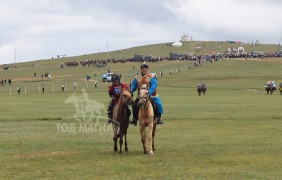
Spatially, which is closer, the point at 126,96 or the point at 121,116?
the point at 126,96

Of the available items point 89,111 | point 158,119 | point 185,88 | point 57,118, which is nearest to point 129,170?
point 158,119

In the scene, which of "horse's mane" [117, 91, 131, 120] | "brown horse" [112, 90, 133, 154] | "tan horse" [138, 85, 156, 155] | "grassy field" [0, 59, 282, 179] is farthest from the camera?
"horse's mane" [117, 91, 131, 120]

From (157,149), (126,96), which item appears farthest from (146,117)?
(157,149)

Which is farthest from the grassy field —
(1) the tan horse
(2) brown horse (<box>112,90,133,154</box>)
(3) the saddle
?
(3) the saddle

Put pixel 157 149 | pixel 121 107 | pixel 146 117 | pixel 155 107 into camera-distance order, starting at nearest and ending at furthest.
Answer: pixel 146 117 → pixel 121 107 → pixel 155 107 → pixel 157 149

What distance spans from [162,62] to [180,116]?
133 metres

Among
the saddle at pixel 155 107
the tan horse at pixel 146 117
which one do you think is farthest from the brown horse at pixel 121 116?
the saddle at pixel 155 107

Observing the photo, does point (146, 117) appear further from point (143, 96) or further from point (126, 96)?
point (126, 96)

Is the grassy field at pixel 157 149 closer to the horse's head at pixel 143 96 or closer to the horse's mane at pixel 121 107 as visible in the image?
the horse's mane at pixel 121 107

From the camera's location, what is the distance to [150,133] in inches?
745

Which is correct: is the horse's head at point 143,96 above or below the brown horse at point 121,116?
above

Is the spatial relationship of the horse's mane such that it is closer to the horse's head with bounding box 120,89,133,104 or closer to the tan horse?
the horse's head with bounding box 120,89,133,104

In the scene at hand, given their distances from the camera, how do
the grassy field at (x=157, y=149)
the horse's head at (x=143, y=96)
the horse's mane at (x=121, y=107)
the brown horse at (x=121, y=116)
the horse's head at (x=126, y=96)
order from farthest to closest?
the horse's mane at (x=121, y=107)
the brown horse at (x=121, y=116)
the horse's head at (x=126, y=96)
the horse's head at (x=143, y=96)
the grassy field at (x=157, y=149)

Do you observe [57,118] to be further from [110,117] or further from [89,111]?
[110,117]
